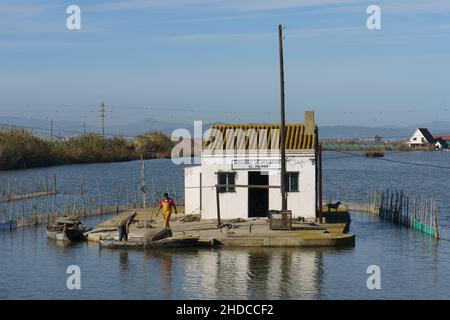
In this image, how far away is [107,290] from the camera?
3097 cm

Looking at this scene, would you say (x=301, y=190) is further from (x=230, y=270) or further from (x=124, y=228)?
(x=230, y=270)

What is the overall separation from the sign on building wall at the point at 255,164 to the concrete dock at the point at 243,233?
2482 millimetres

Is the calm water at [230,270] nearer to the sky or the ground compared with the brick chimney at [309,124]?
nearer to the ground

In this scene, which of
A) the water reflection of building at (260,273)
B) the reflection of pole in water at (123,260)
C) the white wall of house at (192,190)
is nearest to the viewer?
the water reflection of building at (260,273)

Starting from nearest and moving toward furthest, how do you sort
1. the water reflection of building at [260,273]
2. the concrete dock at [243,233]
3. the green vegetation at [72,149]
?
1. the water reflection of building at [260,273]
2. the concrete dock at [243,233]
3. the green vegetation at [72,149]

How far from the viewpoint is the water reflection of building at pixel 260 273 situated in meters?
30.2

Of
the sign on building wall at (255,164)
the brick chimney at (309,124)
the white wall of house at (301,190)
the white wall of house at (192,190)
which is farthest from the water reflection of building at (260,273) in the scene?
the white wall of house at (192,190)

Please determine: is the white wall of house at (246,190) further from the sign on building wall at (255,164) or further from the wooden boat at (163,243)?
the wooden boat at (163,243)

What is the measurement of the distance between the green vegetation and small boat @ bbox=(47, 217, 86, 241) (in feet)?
249

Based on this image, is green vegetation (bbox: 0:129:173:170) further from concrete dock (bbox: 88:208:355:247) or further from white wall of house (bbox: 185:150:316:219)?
white wall of house (bbox: 185:150:316:219)

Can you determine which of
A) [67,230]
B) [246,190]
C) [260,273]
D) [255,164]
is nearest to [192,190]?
[246,190]
